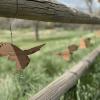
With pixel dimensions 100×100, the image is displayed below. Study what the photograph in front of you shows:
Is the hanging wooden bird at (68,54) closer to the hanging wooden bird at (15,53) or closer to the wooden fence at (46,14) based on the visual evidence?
the wooden fence at (46,14)

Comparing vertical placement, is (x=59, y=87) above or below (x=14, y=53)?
below

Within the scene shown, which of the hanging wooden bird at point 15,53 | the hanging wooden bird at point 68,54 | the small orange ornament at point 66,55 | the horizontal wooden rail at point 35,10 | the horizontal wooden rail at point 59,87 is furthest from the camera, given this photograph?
the small orange ornament at point 66,55

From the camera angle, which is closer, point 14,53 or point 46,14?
point 14,53

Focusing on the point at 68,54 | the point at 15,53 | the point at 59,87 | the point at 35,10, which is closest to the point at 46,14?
the point at 35,10

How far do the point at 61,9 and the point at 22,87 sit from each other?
4.52 feet

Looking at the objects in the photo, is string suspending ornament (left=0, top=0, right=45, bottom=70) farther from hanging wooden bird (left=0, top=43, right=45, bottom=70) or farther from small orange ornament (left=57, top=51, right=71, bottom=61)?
small orange ornament (left=57, top=51, right=71, bottom=61)

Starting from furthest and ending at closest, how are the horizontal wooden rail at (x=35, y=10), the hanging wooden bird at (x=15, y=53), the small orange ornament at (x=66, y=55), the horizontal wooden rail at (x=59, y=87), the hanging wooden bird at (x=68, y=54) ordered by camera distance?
the small orange ornament at (x=66, y=55) < the hanging wooden bird at (x=68, y=54) < the horizontal wooden rail at (x=59, y=87) < the hanging wooden bird at (x=15, y=53) < the horizontal wooden rail at (x=35, y=10)

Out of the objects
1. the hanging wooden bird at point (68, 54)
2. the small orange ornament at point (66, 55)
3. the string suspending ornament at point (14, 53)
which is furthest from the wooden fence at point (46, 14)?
the small orange ornament at point (66, 55)

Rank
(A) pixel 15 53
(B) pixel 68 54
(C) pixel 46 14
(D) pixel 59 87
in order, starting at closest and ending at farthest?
1. (A) pixel 15 53
2. (C) pixel 46 14
3. (D) pixel 59 87
4. (B) pixel 68 54

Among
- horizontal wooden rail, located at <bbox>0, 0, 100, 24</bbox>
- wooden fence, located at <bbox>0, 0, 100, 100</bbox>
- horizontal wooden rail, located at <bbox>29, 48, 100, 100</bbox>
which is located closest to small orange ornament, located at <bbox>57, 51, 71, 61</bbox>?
horizontal wooden rail, located at <bbox>29, 48, 100, 100</bbox>

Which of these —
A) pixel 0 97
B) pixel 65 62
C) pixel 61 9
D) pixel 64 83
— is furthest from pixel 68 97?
pixel 65 62

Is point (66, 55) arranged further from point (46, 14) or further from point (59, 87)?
point (46, 14)

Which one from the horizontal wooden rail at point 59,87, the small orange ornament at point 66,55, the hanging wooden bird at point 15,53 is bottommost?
the small orange ornament at point 66,55

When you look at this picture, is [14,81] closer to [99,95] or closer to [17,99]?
[17,99]
